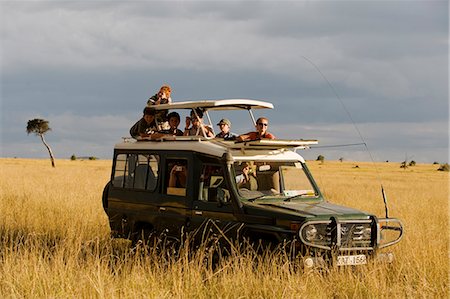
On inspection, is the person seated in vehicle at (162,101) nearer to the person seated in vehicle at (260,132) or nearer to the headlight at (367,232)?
the person seated in vehicle at (260,132)

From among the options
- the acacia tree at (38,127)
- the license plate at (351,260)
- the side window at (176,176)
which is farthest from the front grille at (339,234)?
the acacia tree at (38,127)

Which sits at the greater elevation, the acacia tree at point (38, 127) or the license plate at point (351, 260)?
the acacia tree at point (38, 127)

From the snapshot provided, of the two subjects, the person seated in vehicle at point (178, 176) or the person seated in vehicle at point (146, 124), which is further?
the person seated in vehicle at point (146, 124)

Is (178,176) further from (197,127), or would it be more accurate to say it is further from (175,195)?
(197,127)

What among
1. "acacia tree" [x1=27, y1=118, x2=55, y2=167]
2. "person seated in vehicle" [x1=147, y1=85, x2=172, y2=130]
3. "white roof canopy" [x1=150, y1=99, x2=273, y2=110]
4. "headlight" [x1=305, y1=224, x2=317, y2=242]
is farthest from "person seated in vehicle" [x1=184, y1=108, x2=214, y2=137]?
A: "acacia tree" [x1=27, y1=118, x2=55, y2=167]

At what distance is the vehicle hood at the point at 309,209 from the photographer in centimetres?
880

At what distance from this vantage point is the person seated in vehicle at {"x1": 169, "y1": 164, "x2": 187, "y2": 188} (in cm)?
1028

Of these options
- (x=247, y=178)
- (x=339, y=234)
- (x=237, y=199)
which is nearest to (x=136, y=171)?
(x=247, y=178)

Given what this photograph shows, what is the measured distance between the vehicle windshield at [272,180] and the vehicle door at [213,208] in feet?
0.86

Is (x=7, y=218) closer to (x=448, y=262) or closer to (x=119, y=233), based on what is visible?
(x=119, y=233)

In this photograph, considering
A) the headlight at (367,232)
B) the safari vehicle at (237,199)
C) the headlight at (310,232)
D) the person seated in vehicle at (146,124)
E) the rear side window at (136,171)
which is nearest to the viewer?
the headlight at (310,232)

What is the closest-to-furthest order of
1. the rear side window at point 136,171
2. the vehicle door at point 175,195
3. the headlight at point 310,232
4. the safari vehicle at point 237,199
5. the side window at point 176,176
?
the headlight at point 310,232 → the safari vehicle at point 237,199 → the vehicle door at point 175,195 → the side window at point 176,176 → the rear side window at point 136,171

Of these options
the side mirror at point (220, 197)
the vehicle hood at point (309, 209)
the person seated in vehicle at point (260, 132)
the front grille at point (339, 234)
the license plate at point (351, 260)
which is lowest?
the license plate at point (351, 260)

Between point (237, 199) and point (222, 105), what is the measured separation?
2182 millimetres
